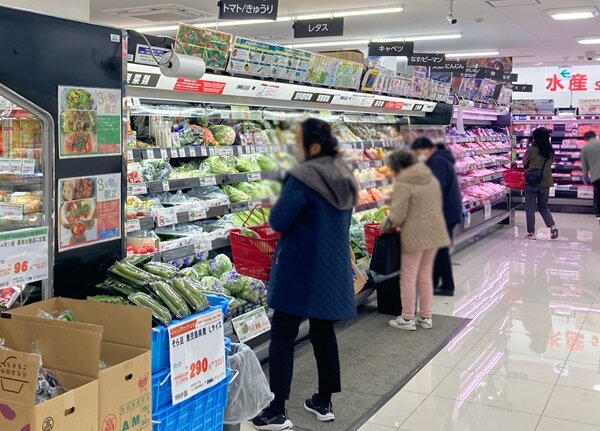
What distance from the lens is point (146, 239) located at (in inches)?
167

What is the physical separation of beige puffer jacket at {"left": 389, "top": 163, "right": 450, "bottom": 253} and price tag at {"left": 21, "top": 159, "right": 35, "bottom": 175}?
2.19 meters

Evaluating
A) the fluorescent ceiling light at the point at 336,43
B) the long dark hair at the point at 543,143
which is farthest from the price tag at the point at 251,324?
the fluorescent ceiling light at the point at 336,43

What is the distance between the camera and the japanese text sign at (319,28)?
24.1ft

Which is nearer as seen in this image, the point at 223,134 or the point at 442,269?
the point at 442,269

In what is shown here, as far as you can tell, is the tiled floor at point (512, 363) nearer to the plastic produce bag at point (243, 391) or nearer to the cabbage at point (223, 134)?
the plastic produce bag at point (243, 391)

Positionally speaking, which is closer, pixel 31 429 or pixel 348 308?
pixel 31 429

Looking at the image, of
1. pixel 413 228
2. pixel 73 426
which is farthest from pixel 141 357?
pixel 413 228

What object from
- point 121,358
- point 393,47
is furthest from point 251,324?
point 393,47

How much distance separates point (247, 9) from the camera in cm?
485

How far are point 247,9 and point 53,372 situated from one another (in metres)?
3.36

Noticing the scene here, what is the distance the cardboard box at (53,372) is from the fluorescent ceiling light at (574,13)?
388 inches

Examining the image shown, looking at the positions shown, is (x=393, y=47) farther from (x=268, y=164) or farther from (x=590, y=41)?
(x=268, y=164)

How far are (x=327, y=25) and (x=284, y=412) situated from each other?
16.4ft

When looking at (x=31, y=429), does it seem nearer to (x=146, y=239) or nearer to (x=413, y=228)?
(x=413, y=228)
